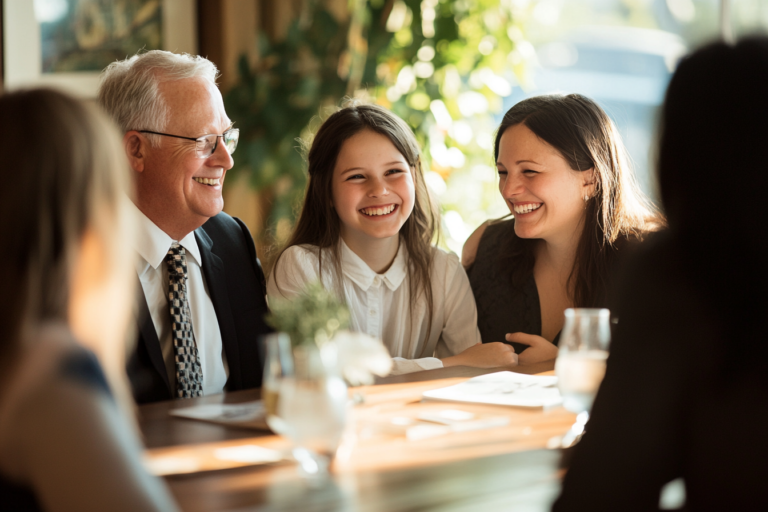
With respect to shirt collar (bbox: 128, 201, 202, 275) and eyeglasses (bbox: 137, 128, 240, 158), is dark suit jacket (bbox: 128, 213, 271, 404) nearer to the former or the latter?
shirt collar (bbox: 128, 201, 202, 275)

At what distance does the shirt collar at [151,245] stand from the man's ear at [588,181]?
1.15 metres

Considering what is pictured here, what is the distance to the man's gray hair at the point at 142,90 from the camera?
2062mm

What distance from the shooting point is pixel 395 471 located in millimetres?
1111

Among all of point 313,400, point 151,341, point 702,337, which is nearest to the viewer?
point 702,337

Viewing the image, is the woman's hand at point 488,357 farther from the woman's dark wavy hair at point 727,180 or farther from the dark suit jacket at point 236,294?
the woman's dark wavy hair at point 727,180

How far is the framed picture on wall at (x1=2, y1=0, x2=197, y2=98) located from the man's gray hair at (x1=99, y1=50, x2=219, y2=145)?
1513 mm

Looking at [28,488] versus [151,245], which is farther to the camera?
[151,245]

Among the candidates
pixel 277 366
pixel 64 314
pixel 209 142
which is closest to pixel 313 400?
pixel 277 366

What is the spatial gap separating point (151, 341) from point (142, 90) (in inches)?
28.1

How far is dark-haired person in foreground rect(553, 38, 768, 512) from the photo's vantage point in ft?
2.82

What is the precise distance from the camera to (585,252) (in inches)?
89.2

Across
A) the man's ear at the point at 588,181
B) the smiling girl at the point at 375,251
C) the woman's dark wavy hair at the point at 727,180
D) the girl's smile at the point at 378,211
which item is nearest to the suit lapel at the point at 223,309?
the smiling girl at the point at 375,251

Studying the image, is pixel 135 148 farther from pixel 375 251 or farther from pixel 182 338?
pixel 375 251

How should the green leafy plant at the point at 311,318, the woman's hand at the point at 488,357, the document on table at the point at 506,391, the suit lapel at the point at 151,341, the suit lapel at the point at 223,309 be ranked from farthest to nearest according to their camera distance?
the suit lapel at the point at 223,309
the woman's hand at the point at 488,357
the suit lapel at the point at 151,341
the document on table at the point at 506,391
the green leafy plant at the point at 311,318
